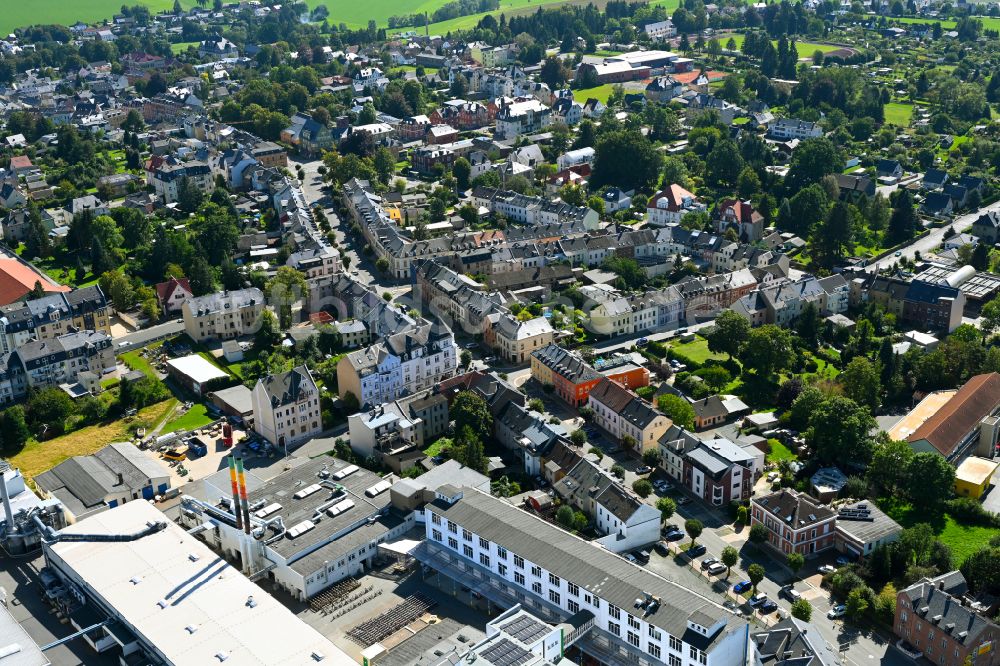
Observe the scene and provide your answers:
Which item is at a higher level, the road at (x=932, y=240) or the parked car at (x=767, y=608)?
the parked car at (x=767, y=608)

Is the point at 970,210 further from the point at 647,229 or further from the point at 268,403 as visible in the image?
the point at 268,403

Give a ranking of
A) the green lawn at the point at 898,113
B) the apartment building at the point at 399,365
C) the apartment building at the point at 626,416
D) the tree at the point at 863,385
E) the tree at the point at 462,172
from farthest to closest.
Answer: the green lawn at the point at 898,113
the tree at the point at 462,172
the apartment building at the point at 399,365
the tree at the point at 863,385
the apartment building at the point at 626,416

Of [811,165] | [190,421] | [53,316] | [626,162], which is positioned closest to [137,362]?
[53,316]

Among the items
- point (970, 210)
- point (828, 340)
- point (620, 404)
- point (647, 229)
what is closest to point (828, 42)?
point (970, 210)

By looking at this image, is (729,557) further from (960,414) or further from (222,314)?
(222,314)

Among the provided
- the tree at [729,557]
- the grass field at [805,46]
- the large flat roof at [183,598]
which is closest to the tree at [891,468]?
the tree at [729,557]

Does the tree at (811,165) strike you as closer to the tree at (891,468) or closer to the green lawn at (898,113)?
the green lawn at (898,113)

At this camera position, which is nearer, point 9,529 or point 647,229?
point 9,529
